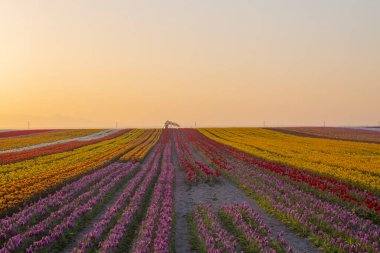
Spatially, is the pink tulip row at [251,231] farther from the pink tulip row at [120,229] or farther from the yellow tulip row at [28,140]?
the yellow tulip row at [28,140]

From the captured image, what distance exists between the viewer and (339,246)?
8047 mm

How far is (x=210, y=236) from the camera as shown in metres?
8.45

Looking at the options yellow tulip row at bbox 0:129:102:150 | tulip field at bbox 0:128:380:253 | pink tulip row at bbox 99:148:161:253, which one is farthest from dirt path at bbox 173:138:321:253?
yellow tulip row at bbox 0:129:102:150

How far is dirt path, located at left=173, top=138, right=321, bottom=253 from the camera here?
29.1 ft

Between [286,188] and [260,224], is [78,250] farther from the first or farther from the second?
[286,188]

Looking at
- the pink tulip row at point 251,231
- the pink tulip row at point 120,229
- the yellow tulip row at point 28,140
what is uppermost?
the yellow tulip row at point 28,140

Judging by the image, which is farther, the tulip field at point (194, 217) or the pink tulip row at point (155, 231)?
the tulip field at point (194, 217)

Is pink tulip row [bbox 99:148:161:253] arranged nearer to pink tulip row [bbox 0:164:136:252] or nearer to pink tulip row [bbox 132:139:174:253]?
Answer: pink tulip row [bbox 132:139:174:253]

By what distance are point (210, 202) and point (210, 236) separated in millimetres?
5823

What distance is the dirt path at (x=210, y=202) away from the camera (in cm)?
886

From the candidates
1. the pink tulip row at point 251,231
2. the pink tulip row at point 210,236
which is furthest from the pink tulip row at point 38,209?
the pink tulip row at point 251,231

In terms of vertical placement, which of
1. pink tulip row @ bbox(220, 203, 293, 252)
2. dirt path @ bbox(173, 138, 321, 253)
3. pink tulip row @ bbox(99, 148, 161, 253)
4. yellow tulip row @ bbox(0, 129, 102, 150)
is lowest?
dirt path @ bbox(173, 138, 321, 253)

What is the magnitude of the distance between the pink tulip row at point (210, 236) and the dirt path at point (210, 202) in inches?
16.6

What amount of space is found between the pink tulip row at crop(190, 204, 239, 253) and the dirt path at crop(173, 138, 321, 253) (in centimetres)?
42
